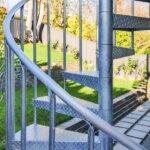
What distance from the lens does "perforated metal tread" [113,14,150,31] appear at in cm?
236

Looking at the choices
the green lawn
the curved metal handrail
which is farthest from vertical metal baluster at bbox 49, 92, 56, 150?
the green lawn

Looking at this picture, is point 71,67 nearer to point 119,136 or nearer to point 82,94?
point 82,94

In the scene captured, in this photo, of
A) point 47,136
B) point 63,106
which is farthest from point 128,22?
point 47,136

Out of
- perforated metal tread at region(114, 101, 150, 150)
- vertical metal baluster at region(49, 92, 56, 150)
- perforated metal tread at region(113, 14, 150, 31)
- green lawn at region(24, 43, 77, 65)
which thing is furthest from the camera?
green lawn at region(24, 43, 77, 65)

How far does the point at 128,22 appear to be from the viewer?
2680mm

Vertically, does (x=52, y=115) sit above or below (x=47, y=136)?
above

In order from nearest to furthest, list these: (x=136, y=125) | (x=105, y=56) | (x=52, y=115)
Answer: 1. (x=52, y=115)
2. (x=105, y=56)
3. (x=136, y=125)

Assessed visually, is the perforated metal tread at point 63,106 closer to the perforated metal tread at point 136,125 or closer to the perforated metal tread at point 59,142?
the perforated metal tread at point 59,142

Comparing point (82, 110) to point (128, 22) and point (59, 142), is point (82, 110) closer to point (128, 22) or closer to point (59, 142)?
point (59, 142)

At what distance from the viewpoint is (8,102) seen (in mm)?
1989

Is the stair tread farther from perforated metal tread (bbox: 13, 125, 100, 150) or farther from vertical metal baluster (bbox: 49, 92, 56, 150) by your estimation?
vertical metal baluster (bbox: 49, 92, 56, 150)

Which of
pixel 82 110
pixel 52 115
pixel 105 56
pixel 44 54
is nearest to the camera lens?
pixel 82 110

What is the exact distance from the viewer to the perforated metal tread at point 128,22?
2.36 metres

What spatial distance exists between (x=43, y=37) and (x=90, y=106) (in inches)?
456
